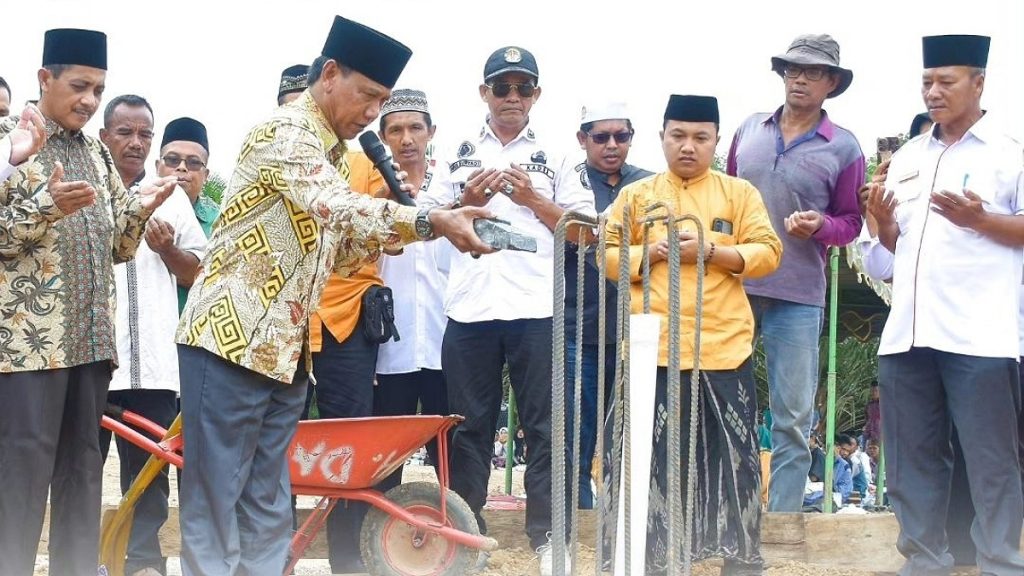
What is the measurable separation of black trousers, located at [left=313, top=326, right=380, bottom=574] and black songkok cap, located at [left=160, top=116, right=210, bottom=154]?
1.19 m

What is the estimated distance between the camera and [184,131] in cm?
623

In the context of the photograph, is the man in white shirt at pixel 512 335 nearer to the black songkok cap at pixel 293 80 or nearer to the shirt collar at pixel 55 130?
the black songkok cap at pixel 293 80

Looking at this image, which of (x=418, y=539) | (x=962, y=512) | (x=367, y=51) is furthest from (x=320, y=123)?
(x=962, y=512)

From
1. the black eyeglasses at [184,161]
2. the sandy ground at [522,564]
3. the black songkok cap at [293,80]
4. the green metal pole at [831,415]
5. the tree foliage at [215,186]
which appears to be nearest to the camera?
the sandy ground at [522,564]

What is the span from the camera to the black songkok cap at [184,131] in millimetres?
6223

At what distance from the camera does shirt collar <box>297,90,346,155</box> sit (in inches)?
Answer: 163

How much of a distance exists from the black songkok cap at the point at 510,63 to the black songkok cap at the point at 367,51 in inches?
82.1

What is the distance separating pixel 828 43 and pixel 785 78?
28 cm

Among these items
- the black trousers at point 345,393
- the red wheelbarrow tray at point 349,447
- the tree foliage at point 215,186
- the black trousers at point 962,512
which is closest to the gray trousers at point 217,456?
the red wheelbarrow tray at point 349,447

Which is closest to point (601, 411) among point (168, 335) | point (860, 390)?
point (168, 335)

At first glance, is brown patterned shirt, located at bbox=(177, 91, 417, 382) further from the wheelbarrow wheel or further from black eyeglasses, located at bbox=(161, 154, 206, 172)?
black eyeglasses, located at bbox=(161, 154, 206, 172)

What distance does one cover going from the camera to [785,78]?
21.7 feet

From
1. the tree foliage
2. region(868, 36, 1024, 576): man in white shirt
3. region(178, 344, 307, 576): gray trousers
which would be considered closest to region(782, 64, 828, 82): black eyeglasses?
region(868, 36, 1024, 576): man in white shirt

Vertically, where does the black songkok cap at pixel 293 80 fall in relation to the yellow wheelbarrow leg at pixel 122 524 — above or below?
above
